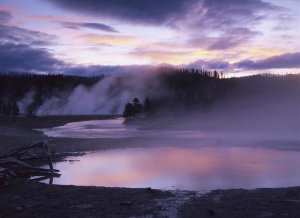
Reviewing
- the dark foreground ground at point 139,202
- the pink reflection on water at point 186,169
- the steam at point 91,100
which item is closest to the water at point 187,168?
the pink reflection on water at point 186,169

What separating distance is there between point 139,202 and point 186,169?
339 inches

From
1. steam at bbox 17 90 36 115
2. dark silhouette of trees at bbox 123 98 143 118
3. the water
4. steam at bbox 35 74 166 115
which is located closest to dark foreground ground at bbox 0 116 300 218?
the water

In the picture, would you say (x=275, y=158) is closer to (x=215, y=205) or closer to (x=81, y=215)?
(x=215, y=205)

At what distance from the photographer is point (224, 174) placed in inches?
781

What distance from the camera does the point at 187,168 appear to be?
21.6m

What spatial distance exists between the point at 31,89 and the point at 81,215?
192m

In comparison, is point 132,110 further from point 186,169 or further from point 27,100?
point 27,100

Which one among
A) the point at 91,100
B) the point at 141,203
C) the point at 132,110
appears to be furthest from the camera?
the point at 91,100

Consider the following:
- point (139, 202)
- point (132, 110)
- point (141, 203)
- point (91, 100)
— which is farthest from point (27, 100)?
point (141, 203)

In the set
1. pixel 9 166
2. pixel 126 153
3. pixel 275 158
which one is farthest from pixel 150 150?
pixel 9 166

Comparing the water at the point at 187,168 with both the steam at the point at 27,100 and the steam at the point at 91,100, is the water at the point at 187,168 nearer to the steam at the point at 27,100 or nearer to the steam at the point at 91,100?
the steam at the point at 91,100

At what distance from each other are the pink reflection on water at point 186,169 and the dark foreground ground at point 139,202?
8.92 ft

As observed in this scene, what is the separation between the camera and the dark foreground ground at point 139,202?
11758 millimetres

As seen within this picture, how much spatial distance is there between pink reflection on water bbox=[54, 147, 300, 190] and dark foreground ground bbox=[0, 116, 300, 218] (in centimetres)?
272
